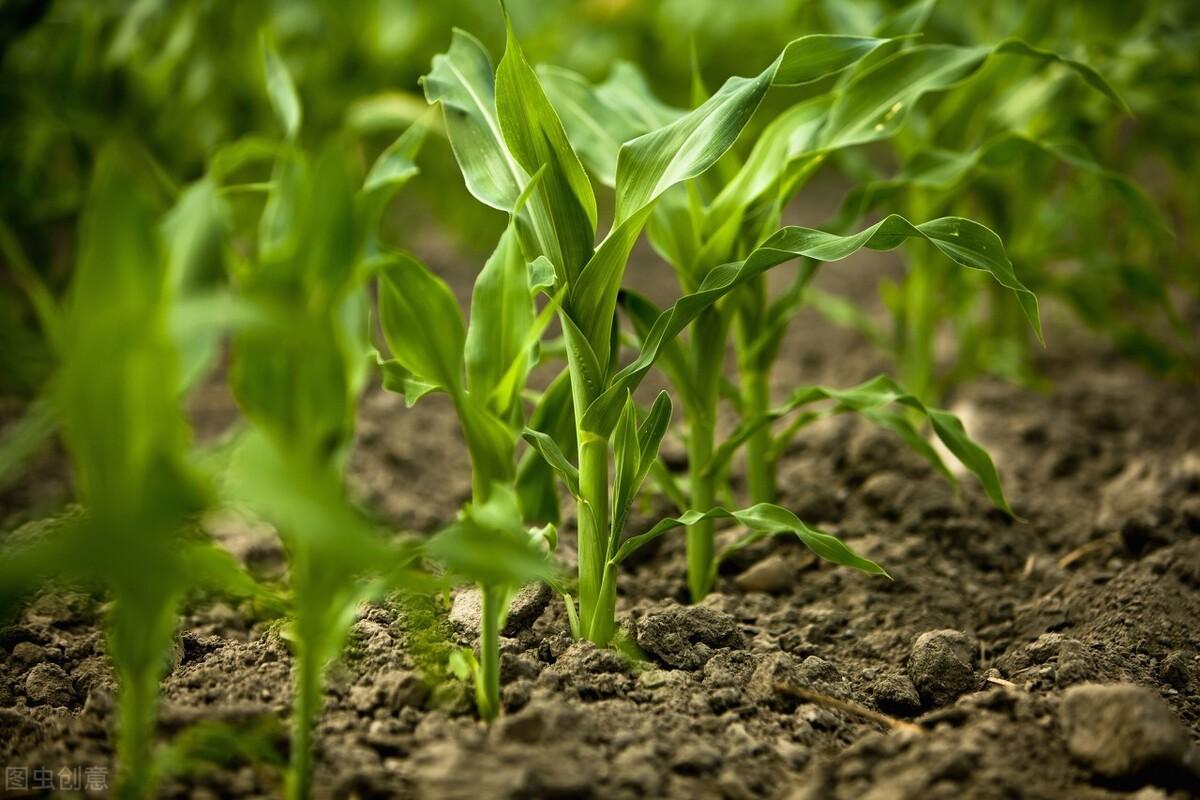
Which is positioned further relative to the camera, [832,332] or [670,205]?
[832,332]

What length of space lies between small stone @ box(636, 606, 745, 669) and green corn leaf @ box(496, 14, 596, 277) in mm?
406

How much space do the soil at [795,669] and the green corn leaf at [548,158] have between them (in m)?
0.42

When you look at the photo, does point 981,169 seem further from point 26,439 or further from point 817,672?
point 26,439

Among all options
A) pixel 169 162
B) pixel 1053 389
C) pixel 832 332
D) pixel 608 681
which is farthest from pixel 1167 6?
pixel 169 162

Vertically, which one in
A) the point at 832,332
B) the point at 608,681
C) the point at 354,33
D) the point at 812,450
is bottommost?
the point at 608,681

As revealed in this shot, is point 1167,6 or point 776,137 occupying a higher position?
point 1167,6

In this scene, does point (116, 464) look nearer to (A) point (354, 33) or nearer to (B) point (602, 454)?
(B) point (602, 454)

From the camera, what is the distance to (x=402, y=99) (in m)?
2.15

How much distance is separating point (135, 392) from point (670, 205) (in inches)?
29.7

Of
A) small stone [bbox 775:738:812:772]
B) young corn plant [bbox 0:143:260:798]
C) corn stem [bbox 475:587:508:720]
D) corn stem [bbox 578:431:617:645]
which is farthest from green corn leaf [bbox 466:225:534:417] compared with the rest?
small stone [bbox 775:738:812:772]

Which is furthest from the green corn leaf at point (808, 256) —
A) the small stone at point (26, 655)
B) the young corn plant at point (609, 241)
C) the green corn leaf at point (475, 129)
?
the small stone at point (26, 655)

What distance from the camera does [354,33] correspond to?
261 cm

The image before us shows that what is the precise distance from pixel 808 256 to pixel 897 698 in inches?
19.4

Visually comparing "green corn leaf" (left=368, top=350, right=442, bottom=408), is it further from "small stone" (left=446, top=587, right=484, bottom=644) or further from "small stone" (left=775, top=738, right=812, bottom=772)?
"small stone" (left=775, top=738, right=812, bottom=772)
